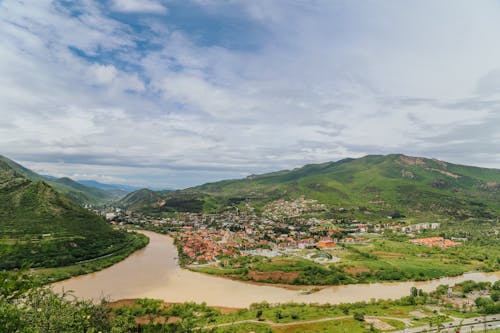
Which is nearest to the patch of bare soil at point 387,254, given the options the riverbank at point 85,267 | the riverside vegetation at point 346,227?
the riverside vegetation at point 346,227

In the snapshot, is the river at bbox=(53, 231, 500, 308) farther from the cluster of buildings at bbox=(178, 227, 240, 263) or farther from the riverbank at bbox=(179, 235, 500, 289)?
the cluster of buildings at bbox=(178, 227, 240, 263)

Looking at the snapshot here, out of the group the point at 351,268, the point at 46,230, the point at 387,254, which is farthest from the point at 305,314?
the point at 46,230

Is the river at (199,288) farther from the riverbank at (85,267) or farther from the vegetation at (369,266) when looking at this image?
the vegetation at (369,266)

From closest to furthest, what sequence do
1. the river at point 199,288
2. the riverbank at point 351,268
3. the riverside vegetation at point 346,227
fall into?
1. the river at point 199,288
2. the riverbank at point 351,268
3. the riverside vegetation at point 346,227

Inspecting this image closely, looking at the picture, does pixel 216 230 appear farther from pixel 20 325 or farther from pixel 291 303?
pixel 20 325

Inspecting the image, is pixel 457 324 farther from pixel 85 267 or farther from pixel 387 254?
pixel 85 267

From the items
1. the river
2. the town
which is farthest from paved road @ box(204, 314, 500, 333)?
the town
